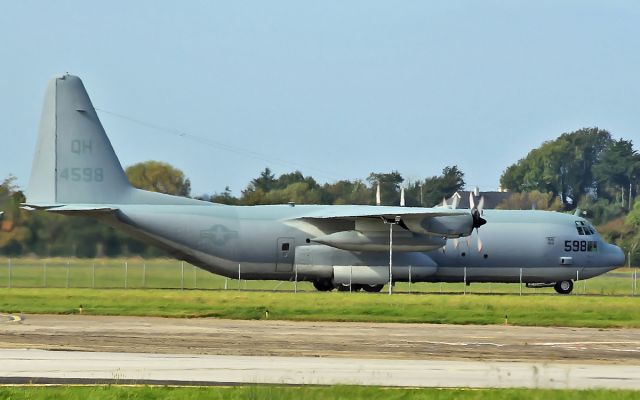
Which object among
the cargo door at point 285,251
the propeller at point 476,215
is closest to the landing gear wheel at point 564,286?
the propeller at point 476,215

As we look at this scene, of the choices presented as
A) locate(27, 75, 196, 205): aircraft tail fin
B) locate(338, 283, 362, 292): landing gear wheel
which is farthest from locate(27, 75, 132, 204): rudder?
locate(338, 283, 362, 292): landing gear wheel

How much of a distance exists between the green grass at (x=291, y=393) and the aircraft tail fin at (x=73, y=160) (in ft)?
104

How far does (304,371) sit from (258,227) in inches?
1160

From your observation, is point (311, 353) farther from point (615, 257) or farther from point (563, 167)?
point (563, 167)

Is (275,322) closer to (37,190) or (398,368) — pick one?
(398,368)

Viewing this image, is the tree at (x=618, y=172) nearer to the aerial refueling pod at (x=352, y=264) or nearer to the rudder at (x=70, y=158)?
the aerial refueling pod at (x=352, y=264)

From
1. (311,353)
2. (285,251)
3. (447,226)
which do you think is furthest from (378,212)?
(311,353)

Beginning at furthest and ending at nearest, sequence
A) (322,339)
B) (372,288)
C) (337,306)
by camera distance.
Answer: (372,288) < (337,306) < (322,339)

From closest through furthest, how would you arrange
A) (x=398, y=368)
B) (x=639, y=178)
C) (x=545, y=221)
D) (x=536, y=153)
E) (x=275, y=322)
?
(x=398, y=368)
(x=275, y=322)
(x=545, y=221)
(x=639, y=178)
(x=536, y=153)

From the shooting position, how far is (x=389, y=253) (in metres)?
49.7

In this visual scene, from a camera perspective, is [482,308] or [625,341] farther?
[482,308]

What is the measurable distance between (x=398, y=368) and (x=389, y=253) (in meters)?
28.5

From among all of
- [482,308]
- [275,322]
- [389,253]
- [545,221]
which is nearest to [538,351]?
[275,322]

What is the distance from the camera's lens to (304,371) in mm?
20484
